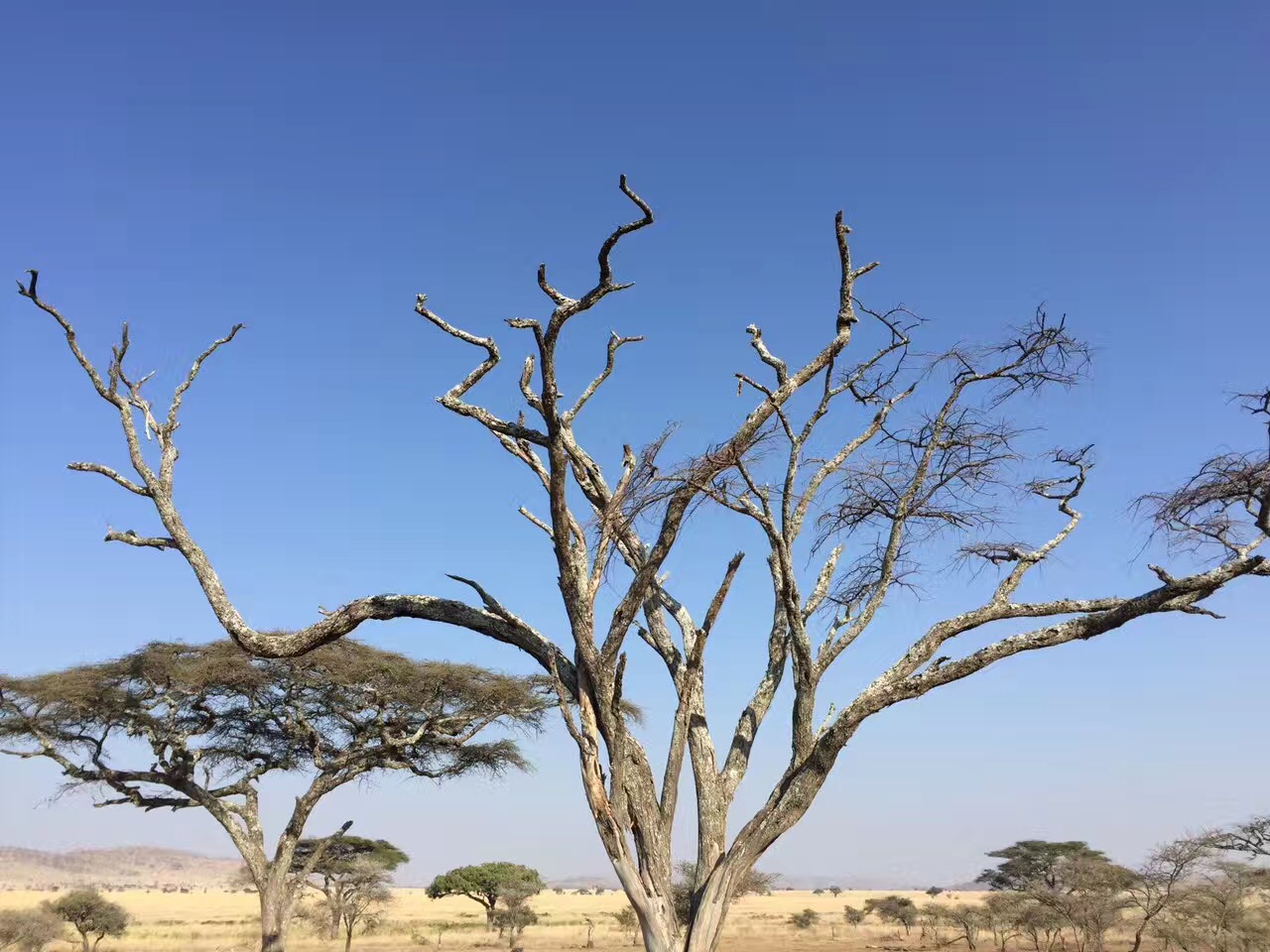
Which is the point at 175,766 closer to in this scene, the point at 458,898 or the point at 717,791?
the point at 717,791

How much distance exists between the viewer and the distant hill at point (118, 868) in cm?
13962

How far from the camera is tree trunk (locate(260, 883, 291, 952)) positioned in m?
20.6

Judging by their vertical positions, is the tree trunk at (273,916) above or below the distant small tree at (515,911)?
above

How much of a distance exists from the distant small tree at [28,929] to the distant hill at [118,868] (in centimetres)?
11023

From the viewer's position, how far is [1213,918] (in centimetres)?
2334

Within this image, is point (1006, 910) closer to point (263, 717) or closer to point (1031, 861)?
point (1031, 861)

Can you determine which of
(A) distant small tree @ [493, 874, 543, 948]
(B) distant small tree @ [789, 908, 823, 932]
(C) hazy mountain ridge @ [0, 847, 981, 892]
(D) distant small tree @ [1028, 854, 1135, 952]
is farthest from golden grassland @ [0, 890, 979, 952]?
(C) hazy mountain ridge @ [0, 847, 981, 892]

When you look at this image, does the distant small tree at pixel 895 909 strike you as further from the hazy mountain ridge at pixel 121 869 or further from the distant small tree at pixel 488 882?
the hazy mountain ridge at pixel 121 869

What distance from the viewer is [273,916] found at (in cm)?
2080

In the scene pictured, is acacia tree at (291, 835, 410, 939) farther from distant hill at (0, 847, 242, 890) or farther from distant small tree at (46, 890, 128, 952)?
distant hill at (0, 847, 242, 890)

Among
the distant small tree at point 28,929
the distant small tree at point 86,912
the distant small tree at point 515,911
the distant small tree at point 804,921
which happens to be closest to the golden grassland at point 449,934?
A: the distant small tree at point 804,921

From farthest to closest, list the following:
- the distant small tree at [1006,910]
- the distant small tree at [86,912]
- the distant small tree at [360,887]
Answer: the distant small tree at [360,887] → the distant small tree at [1006,910] → the distant small tree at [86,912]

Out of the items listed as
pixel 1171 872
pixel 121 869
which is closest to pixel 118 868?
pixel 121 869

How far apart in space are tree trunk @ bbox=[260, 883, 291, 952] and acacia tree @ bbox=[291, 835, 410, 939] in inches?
433
